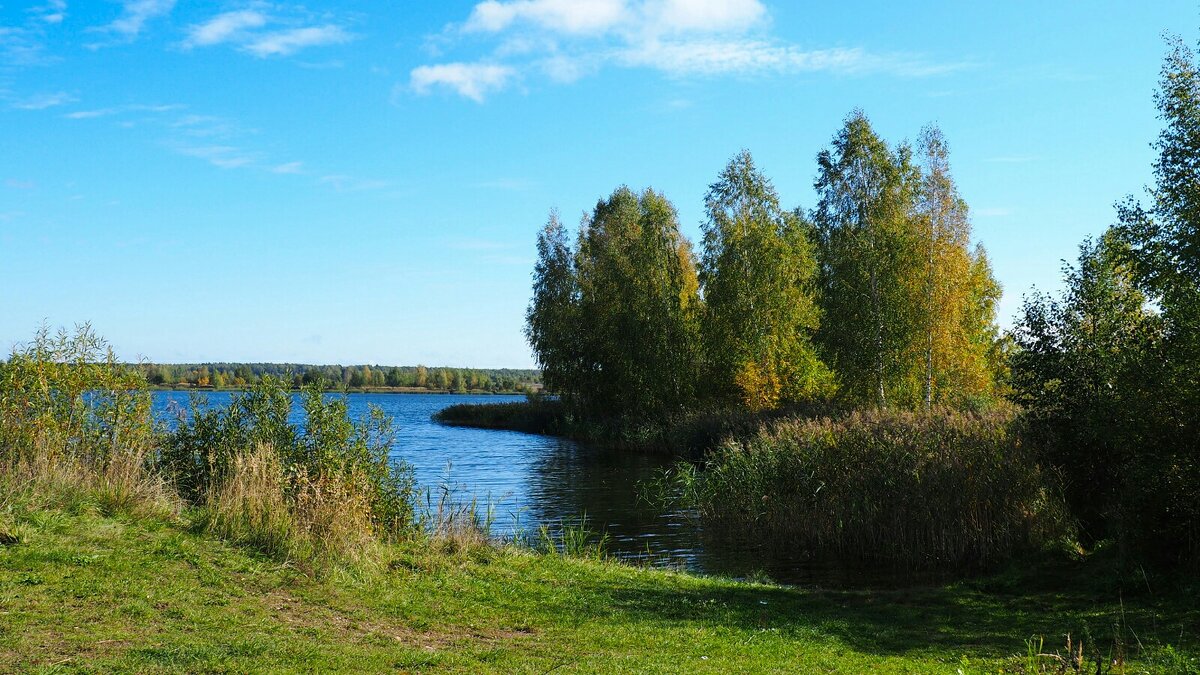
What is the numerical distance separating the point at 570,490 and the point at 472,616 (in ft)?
57.4

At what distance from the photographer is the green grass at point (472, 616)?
725cm

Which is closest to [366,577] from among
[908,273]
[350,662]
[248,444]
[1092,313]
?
[350,662]

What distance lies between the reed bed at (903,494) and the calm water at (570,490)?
4.00 feet

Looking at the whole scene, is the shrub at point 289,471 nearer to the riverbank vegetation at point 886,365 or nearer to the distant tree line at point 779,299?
the riverbank vegetation at point 886,365

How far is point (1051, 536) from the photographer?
14141mm

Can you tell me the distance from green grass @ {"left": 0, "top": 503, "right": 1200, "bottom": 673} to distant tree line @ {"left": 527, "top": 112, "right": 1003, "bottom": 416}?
9.07m

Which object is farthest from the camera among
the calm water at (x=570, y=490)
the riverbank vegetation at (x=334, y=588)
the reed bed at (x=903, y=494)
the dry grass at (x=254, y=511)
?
the calm water at (x=570, y=490)

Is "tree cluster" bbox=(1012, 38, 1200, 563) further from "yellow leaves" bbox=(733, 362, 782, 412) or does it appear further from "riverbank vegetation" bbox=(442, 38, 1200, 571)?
"yellow leaves" bbox=(733, 362, 782, 412)

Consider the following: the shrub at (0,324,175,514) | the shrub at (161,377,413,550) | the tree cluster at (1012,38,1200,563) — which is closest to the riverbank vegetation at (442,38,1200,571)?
the tree cluster at (1012,38,1200,563)

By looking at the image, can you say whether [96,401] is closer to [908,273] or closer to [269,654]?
[269,654]

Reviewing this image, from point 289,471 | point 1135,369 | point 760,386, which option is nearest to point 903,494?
point 1135,369

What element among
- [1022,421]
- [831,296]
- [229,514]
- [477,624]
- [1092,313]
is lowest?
[477,624]

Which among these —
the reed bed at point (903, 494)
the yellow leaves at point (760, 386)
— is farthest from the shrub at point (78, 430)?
the yellow leaves at point (760, 386)

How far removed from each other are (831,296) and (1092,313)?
62.1 ft
